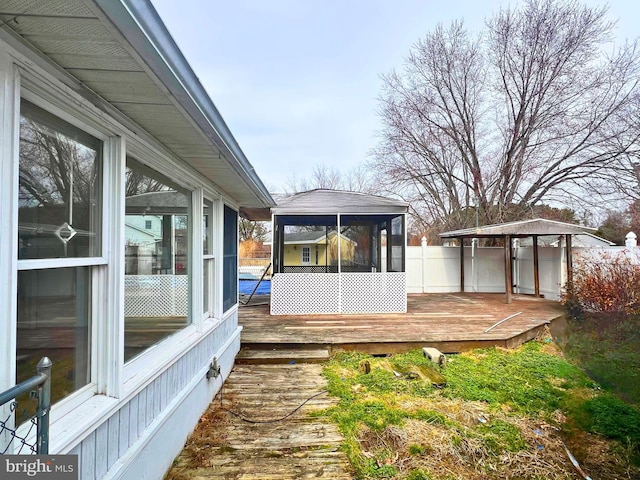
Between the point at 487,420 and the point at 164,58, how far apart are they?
3767mm

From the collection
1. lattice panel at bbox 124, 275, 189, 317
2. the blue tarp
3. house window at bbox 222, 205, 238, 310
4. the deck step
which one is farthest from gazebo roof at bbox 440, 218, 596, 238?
lattice panel at bbox 124, 275, 189, 317

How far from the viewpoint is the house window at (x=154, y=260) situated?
205cm

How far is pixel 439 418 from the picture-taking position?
9.96 ft

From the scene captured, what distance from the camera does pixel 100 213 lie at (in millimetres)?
1692

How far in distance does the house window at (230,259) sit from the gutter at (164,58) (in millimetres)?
2320

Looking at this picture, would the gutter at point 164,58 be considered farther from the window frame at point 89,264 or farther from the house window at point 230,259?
the house window at point 230,259

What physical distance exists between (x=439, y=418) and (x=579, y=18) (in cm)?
1562

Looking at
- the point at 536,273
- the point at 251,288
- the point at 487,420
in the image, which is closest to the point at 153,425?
the point at 487,420

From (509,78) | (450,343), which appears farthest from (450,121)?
(450,343)

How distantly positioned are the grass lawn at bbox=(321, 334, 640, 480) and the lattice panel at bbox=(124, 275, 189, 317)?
5.97ft

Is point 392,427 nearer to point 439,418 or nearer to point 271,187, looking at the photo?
point 439,418

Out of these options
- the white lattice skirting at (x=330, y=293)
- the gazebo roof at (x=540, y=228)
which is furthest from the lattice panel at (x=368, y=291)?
the gazebo roof at (x=540, y=228)

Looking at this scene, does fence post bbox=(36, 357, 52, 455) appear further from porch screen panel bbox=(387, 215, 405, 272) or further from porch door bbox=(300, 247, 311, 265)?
porch door bbox=(300, 247, 311, 265)

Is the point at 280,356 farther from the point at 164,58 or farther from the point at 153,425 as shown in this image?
the point at 164,58
